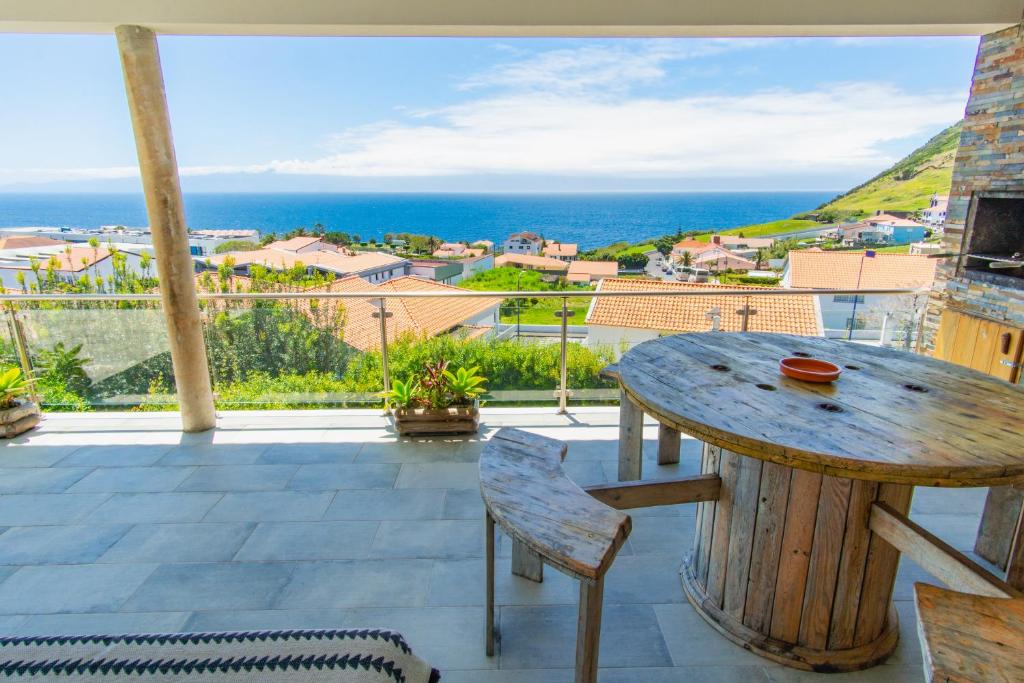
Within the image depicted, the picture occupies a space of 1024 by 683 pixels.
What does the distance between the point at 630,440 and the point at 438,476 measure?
114 centimetres

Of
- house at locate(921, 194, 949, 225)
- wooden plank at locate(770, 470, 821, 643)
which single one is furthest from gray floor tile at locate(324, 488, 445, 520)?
house at locate(921, 194, 949, 225)

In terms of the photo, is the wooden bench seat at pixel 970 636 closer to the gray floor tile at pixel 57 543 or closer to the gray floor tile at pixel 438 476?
the gray floor tile at pixel 438 476

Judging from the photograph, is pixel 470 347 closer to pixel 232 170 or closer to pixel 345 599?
pixel 345 599

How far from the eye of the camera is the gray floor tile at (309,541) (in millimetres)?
2393

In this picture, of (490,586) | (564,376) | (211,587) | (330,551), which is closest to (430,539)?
(330,551)

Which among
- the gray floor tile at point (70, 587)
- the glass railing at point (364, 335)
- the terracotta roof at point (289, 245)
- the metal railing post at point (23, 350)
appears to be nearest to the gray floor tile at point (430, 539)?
the gray floor tile at point (70, 587)

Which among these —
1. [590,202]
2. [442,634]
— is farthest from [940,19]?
[590,202]

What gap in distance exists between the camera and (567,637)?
191 centimetres

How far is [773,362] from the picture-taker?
2.24m

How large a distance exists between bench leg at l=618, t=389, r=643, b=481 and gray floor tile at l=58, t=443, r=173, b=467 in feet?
9.54

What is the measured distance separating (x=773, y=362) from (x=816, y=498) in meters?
0.71

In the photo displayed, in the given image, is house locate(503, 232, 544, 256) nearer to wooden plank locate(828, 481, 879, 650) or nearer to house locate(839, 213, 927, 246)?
house locate(839, 213, 927, 246)

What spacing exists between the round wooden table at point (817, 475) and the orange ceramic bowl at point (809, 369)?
3 cm

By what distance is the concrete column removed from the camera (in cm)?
317
